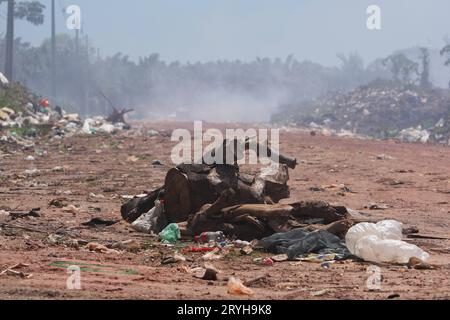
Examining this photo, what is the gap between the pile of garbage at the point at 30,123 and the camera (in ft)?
63.0

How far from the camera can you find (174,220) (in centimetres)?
722

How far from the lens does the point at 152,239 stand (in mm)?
6730

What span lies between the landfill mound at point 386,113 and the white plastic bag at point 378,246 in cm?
1905

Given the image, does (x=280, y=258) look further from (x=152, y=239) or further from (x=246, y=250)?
(x=152, y=239)

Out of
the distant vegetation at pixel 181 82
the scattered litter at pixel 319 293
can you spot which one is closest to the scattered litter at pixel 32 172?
the scattered litter at pixel 319 293

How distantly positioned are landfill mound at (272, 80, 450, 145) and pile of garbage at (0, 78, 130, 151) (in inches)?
366

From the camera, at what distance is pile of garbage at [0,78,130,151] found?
1920cm

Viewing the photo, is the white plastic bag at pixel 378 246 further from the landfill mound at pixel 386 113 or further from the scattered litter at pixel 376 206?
the landfill mound at pixel 386 113

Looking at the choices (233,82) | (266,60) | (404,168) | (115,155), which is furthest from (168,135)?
(266,60)

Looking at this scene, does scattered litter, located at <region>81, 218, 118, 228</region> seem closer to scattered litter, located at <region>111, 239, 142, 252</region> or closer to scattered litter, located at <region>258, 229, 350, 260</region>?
scattered litter, located at <region>111, 239, 142, 252</region>

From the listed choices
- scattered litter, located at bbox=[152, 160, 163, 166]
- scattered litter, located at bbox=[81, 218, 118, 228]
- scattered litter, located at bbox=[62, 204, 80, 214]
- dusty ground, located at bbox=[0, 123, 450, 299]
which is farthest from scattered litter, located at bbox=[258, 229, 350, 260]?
scattered litter, located at bbox=[152, 160, 163, 166]

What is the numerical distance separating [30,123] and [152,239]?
16.9 meters

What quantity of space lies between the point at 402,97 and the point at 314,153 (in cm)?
1847
